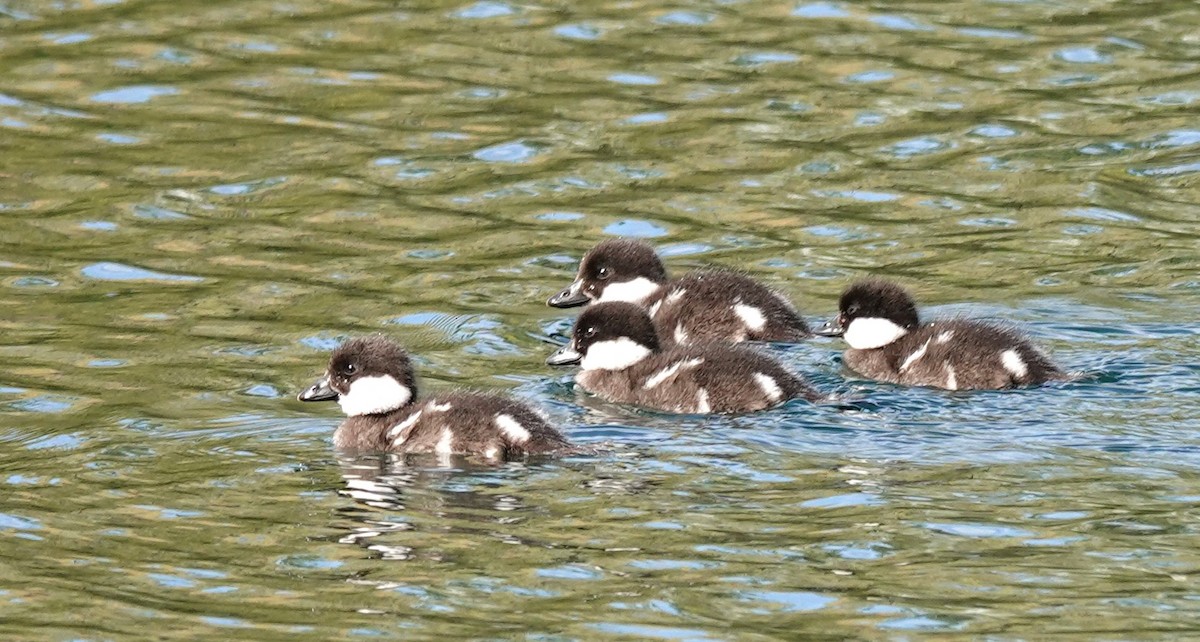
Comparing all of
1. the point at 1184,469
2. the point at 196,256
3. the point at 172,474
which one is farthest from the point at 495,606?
the point at 196,256

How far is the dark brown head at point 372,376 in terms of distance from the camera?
858 centimetres

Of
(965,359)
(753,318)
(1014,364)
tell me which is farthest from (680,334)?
(1014,364)

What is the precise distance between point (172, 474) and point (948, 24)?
7.92 m

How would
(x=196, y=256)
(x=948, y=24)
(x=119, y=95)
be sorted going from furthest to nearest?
(x=948, y=24), (x=119, y=95), (x=196, y=256)

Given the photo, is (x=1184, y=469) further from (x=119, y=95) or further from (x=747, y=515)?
(x=119, y=95)

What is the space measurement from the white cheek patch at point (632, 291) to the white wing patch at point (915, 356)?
4.57 ft

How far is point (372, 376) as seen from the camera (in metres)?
8.59

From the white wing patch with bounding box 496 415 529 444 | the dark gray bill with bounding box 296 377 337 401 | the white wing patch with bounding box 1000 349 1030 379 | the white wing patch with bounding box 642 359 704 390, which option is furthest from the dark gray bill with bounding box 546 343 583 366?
the white wing patch with bounding box 1000 349 1030 379

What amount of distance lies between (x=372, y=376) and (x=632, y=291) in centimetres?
191

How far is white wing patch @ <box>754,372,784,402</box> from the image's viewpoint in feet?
28.3

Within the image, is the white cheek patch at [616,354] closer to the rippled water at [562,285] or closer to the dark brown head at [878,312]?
the rippled water at [562,285]

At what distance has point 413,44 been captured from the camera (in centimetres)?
1437

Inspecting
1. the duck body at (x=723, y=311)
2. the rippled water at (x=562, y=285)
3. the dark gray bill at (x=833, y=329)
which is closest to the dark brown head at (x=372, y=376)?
the rippled water at (x=562, y=285)

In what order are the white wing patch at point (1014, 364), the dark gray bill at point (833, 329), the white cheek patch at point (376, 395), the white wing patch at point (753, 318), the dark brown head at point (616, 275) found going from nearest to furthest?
the white cheek patch at point (376, 395), the white wing patch at point (1014, 364), the dark gray bill at point (833, 329), the white wing patch at point (753, 318), the dark brown head at point (616, 275)
